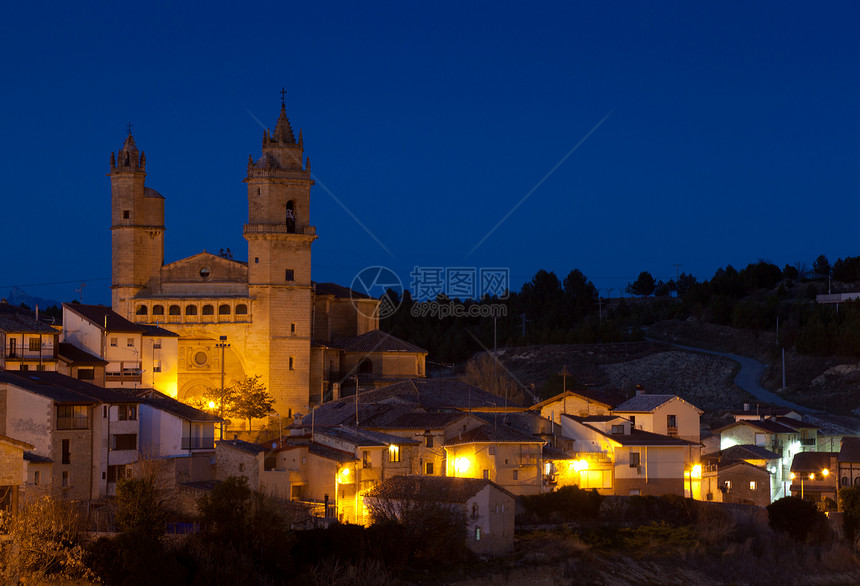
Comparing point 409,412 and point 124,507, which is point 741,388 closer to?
point 409,412

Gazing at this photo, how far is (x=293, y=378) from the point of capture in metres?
61.8

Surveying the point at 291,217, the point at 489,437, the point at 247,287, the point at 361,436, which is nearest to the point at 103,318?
the point at 247,287

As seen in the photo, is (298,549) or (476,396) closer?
Result: (298,549)

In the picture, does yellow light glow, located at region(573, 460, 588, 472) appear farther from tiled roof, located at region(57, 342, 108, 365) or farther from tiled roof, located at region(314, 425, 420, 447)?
tiled roof, located at region(57, 342, 108, 365)

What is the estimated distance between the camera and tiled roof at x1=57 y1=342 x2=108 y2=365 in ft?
167

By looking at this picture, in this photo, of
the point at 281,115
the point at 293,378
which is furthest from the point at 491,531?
the point at 281,115

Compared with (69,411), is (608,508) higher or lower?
lower

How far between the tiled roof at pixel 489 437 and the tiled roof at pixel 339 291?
29452 millimetres

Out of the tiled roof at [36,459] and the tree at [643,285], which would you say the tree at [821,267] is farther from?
the tiled roof at [36,459]

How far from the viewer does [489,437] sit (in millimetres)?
43594

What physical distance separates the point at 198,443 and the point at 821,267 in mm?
101329

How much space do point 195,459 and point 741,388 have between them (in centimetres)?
4736

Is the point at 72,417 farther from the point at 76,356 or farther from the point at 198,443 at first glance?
the point at 76,356

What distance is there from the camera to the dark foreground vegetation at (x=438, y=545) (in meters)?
29.3
